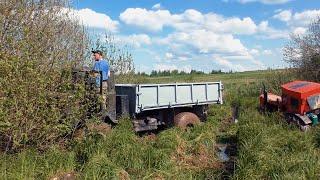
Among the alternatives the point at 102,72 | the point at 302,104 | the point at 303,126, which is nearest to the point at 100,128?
the point at 102,72

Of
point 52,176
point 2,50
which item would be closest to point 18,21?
point 2,50

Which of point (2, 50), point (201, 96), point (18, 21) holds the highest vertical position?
point (18, 21)

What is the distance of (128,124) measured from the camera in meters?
12.3

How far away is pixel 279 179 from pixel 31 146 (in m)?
4.96

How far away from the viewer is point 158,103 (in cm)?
1328

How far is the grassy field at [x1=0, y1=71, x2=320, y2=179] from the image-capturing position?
8.43 metres

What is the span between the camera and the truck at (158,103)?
12200mm

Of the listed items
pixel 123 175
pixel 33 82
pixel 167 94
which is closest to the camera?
pixel 123 175

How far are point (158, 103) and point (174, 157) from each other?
3.04m

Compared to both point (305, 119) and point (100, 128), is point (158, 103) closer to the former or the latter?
point (100, 128)

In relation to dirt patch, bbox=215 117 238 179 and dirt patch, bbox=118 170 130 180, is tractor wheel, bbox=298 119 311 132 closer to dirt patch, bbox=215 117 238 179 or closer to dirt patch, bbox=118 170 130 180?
dirt patch, bbox=215 117 238 179

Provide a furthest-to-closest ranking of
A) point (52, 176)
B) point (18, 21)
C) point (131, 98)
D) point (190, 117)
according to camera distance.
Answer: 1. point (190, 117)
2. point (131, 98)
3. point (18, 21)
4. point (52, 176)

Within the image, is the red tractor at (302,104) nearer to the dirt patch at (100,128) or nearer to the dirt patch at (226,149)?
A: the dirt patch at (226,149)

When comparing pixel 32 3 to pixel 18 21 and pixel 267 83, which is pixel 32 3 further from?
pixel 267 83
